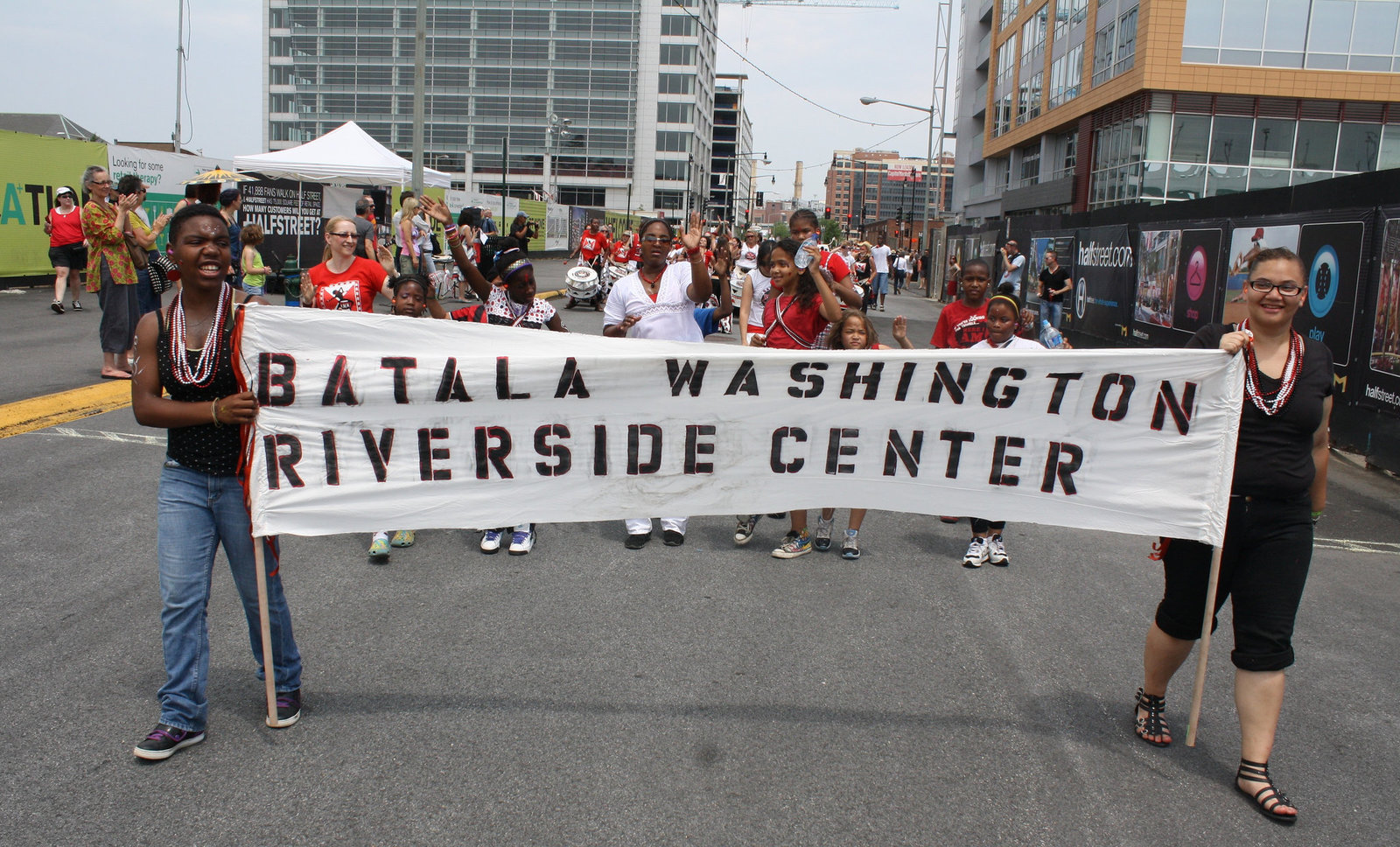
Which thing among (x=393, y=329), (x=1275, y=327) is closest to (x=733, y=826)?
(x=393, y=329)

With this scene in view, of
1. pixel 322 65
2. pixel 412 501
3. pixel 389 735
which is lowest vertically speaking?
pixel 389 735

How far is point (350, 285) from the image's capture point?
21.1ft

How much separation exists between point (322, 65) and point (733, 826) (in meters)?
111

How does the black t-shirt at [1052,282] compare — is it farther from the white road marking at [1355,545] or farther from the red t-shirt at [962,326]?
the red t-shirt at [962,326]

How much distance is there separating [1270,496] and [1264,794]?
98 cm

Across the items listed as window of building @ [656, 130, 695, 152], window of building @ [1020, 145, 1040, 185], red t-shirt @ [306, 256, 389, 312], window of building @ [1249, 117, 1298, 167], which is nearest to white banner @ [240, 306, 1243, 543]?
red t-shirt @ [306, 256, 389, 312]

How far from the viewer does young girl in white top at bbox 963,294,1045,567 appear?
625cm

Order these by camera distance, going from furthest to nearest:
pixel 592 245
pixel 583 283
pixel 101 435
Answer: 1. pixel 592 245
2. pixel 583 283
3. pixel 101 435

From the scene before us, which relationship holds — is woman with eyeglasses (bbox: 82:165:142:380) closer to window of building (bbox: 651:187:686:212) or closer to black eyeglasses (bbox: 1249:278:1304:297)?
black eyeglasses (bbox: 1249:278:1304:297)

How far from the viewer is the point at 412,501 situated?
4.05 m

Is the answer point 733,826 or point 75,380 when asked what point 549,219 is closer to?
point 75,380

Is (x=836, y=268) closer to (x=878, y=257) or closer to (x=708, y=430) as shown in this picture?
(x=708, y=430)

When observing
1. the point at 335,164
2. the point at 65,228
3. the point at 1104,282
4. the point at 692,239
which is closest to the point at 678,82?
the point at 335,164

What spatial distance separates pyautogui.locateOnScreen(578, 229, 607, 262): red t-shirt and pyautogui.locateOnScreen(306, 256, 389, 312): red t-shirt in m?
17.7
